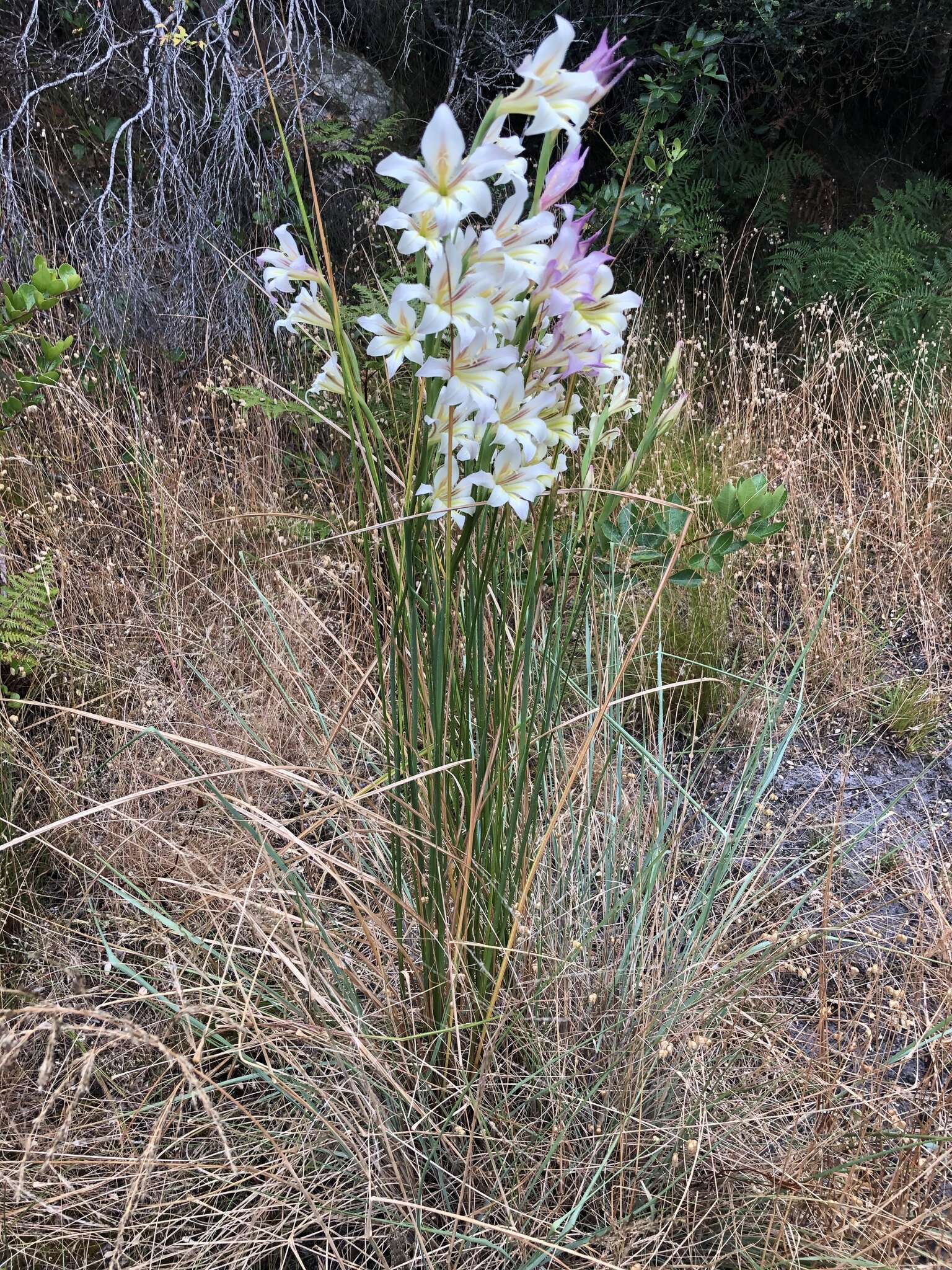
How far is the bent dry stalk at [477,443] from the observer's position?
0.83 metres

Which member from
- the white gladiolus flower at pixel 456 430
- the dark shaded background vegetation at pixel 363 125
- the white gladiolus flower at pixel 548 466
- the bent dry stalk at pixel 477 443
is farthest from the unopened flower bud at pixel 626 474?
the dark shaded background vegetation at pixel 363 125

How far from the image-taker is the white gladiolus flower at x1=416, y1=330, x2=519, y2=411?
2.89 ft

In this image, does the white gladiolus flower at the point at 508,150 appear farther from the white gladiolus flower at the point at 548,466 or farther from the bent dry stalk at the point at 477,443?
the white gladiolus flower at the point at 548,466

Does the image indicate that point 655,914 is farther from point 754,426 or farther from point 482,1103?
point 754,426

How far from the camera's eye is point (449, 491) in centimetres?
97

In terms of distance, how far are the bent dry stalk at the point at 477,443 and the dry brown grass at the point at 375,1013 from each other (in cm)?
13

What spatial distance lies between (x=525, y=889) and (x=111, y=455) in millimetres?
2072

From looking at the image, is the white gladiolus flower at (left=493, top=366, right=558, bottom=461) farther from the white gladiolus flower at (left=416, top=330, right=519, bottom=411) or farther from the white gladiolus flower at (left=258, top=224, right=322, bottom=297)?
the white gladiolus flower at (left=258, top=224, right=322, bottom=297)

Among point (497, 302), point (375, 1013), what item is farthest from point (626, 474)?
point (375, 1013)

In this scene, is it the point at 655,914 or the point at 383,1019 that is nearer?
the point at 383,1019

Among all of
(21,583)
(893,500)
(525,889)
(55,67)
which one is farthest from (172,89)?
(525,889)

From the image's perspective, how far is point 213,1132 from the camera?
4.50 ft

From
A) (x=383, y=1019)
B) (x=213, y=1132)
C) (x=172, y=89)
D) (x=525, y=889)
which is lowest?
(x=213, y=1132)

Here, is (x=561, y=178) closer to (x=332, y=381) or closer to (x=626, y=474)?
(x=332, y=381)
